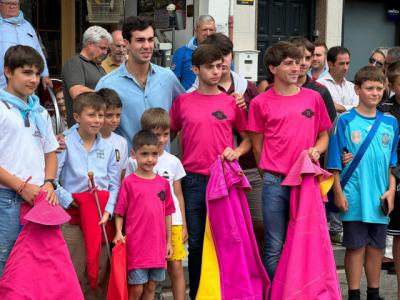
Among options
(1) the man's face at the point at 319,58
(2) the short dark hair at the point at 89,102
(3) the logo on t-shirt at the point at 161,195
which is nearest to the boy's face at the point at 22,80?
(2) the short dark hair at the point at 89,102

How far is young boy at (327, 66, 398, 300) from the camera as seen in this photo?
5.70m

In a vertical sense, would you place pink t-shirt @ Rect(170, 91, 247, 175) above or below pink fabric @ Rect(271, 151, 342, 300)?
above

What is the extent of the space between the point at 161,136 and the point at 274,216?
103cm

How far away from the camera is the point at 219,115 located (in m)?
5.39

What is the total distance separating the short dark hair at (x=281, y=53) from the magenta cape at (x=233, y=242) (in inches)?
32.7

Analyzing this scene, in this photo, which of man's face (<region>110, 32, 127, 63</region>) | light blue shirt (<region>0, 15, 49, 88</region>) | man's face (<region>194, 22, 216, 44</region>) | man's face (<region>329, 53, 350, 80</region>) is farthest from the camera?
man's face (<region>194, 22, 216, 44</region>)

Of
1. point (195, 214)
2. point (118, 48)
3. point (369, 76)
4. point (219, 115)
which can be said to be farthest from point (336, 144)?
point (118, 48)

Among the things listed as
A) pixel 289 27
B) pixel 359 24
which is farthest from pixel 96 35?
pixel 359 24

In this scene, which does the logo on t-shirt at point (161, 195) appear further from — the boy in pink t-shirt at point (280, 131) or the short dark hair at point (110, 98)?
the boy in pink t-shirt at point (280, 131)

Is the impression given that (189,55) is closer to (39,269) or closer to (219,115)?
(219,115)

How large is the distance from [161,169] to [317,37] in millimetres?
8292

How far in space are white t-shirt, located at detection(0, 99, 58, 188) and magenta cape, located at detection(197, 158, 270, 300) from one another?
4.10 feet

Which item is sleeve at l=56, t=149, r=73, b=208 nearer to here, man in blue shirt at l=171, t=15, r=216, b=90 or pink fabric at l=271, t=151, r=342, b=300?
pink fabric at l=271, t=151, r=342, b=300

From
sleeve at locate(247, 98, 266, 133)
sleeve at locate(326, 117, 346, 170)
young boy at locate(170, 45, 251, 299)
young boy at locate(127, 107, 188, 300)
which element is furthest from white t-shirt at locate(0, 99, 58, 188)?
sleeve at locate(326, 117, 346, 170)
